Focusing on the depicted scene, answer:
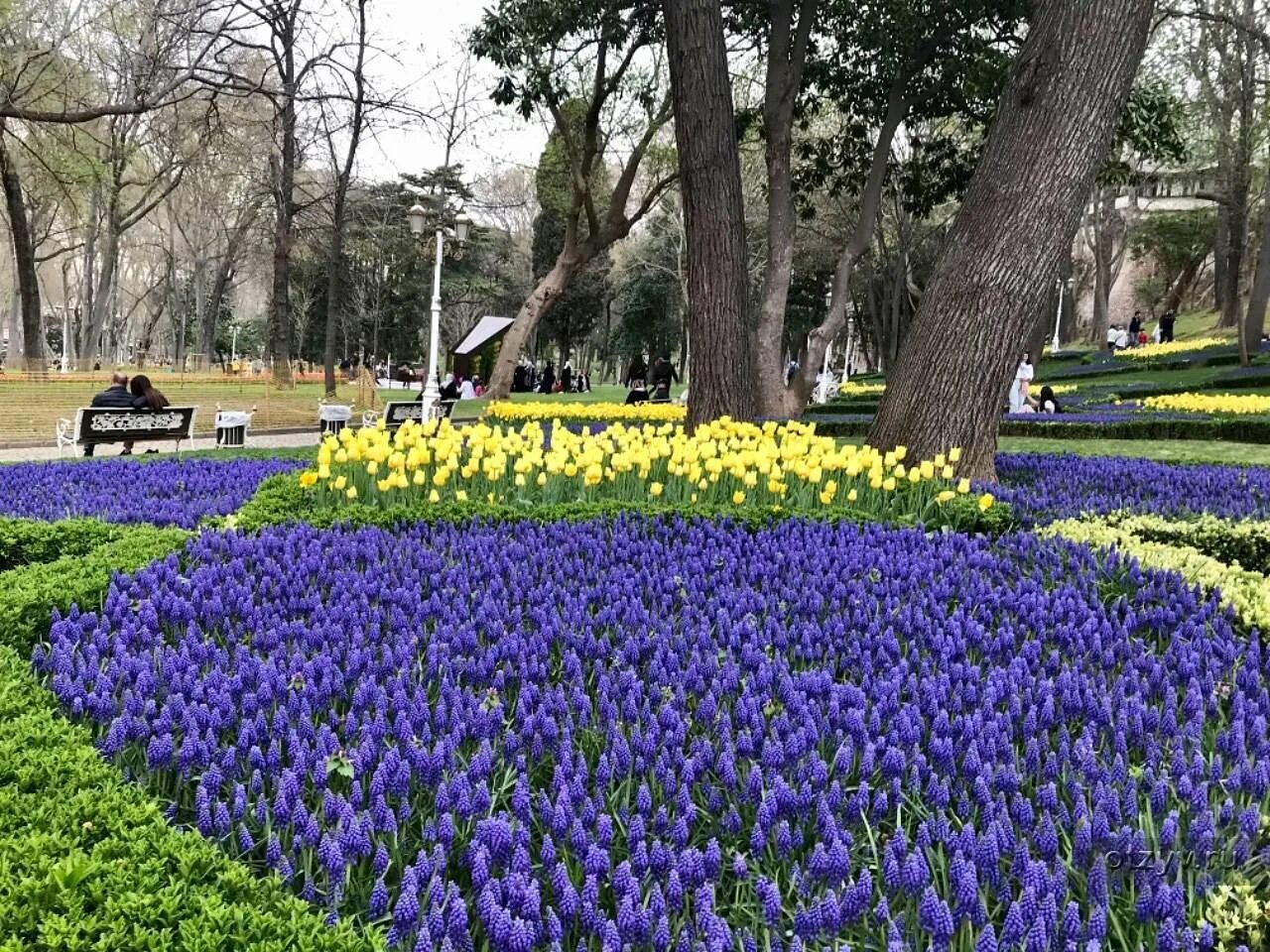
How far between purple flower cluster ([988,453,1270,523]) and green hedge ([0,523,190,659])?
5222 mm

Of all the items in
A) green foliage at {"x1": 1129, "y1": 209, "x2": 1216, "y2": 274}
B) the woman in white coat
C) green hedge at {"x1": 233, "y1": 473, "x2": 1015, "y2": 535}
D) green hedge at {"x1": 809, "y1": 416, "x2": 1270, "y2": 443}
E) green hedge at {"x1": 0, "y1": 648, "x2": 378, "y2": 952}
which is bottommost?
green hedge at {"x1": 0, "y1": 648, "x2": 378, "y2": 952}

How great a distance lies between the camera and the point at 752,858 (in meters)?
2.18

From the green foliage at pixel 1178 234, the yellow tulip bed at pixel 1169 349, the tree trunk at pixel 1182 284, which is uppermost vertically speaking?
the green foliage at pixel 1178 234

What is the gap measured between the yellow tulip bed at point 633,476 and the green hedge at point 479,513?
0.38 feet

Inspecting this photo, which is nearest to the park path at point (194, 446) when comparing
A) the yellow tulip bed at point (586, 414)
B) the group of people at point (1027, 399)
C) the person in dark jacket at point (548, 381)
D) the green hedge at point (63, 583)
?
the yellow tulip bed at point (586, 414)

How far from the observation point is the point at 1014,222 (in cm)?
696

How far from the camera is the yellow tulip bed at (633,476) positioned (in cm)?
626

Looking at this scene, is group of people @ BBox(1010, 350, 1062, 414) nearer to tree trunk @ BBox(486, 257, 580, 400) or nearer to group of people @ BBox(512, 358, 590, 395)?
tree trunk @ BBox(486, 257, 580, 400)

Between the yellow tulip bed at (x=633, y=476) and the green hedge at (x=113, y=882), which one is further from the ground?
the yellow tulip bed at (x=633, y=476)

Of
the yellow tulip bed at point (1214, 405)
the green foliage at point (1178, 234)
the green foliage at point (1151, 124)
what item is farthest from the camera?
the green foliage at point (1178, 234)

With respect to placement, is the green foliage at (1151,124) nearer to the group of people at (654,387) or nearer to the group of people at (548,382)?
the group of people at (654,387)

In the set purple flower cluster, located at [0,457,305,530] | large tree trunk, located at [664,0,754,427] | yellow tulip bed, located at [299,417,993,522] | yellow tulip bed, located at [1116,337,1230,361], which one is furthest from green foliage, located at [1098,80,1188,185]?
yellow tulip bed, located at [1116,337,1230,361]

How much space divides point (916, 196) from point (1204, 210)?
3742cm

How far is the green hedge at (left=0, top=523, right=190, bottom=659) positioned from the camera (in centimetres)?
354
